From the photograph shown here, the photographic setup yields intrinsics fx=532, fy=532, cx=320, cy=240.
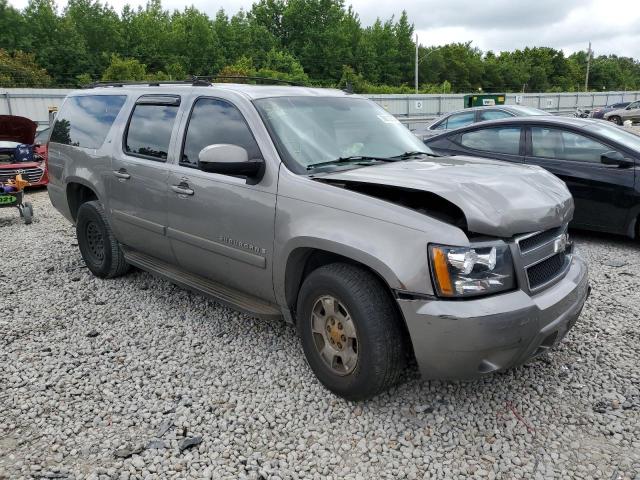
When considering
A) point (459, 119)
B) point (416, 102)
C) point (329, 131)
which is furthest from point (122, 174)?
point (416, 102)

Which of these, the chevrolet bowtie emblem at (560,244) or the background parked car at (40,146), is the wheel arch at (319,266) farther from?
the background parked car at (40,146)

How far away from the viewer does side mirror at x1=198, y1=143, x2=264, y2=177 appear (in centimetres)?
326

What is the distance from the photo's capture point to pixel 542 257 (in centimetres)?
297

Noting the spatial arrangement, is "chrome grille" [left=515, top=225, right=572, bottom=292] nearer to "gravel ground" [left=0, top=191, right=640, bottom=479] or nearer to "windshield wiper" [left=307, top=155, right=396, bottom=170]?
"gravel ground" [left=0, top=191, right=640, bottom=479]

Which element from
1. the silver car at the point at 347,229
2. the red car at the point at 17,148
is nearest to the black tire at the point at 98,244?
the silver car at the point at 347,229

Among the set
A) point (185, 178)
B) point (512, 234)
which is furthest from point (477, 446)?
point (185, 178)

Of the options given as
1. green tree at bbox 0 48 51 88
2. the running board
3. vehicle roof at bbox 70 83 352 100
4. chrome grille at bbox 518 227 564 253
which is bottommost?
the running board

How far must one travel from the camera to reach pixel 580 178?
6.22m

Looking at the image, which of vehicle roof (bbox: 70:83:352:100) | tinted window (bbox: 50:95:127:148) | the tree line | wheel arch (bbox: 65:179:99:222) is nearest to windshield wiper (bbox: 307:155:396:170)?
vehicle roof (bbox: 70:83:352:100)

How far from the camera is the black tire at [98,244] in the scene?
5.18m

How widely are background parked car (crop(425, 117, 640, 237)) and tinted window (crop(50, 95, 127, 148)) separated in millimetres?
4660

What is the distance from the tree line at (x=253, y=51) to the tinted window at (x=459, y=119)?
38.0m

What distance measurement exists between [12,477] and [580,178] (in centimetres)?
611

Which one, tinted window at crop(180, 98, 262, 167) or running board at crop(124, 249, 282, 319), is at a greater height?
tinted window at crop(180, 98, 262, 167)
